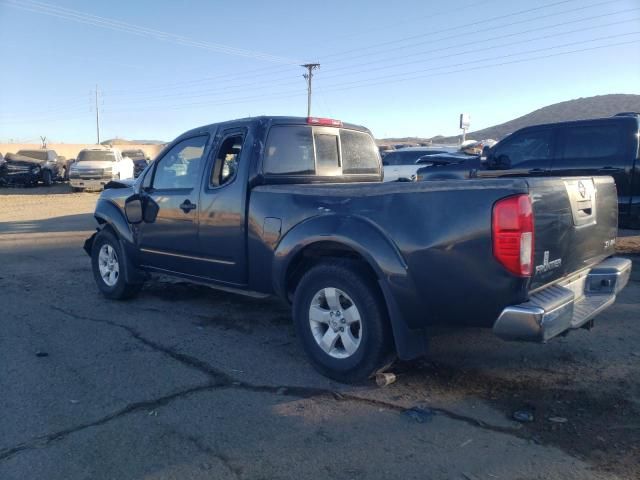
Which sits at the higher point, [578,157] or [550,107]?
[550,107]

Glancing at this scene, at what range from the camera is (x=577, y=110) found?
6419cm

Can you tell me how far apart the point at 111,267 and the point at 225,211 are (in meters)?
2.34

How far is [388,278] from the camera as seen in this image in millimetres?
3699

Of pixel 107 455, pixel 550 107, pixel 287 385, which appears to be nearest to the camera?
pixel 107 455

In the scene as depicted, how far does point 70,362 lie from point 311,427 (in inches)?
90.8

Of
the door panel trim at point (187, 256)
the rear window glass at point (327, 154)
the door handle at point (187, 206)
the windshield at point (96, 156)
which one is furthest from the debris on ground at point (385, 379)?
the windshield at point (96, 156)

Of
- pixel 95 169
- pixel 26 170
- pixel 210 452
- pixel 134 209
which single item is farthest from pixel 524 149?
pixel 26 170

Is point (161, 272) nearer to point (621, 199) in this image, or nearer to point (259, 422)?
point (259, 422)

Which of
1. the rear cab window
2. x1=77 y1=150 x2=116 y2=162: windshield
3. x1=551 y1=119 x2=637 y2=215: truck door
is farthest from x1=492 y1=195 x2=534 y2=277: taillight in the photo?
x1=77 y1=150 x2=116 y2=162: windshield

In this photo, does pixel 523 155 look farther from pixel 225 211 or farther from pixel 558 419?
pixel 558 419

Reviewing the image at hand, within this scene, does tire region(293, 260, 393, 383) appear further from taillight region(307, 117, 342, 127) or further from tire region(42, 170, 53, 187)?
tire region(42, 170, 53, 187)

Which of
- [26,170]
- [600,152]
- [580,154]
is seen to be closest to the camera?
[600,152]

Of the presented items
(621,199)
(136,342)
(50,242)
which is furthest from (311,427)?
(50,242)

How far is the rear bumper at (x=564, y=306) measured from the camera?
3.24m
